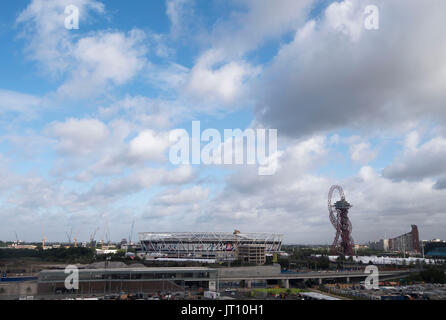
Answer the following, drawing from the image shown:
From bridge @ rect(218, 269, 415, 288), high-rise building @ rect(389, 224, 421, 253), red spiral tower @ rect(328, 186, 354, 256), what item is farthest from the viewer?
high-rise building @ rect(389, 224, 421, 253)

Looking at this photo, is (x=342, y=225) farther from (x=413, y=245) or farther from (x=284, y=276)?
(x=413, y=245)

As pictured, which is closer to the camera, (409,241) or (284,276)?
(284,276)

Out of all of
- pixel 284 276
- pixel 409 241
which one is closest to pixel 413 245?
pixel 409 241

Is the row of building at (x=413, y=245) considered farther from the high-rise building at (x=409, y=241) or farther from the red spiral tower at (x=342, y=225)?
the red spiral tower at (x=342, y=225)

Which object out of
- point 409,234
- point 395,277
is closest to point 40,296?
point 395,277

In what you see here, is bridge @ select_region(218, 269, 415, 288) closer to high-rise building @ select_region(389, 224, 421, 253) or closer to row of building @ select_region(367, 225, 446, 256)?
row of building @ select_region(367, 225, 446, 256)

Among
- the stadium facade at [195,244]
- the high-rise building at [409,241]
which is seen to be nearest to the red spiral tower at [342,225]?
the stadium facade at [195,244]

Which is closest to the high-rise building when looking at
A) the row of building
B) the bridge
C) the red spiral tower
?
the row of building

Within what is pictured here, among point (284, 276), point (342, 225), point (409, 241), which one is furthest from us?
point (409, 241)

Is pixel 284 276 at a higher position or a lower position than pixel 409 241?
higher

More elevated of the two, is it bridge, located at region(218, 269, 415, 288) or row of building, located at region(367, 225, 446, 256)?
bridge, located at region(218, 269, 415, 288)

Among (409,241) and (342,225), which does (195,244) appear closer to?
(342,225)

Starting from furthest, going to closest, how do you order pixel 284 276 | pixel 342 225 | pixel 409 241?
pixel 409 241 < pixel 342 225 < pixel 284 276
